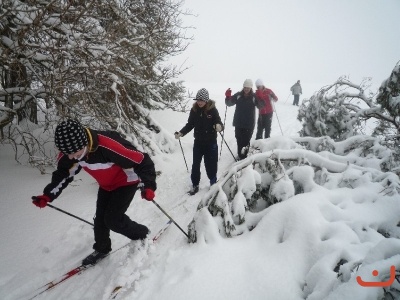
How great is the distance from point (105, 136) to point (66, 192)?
3513 mm

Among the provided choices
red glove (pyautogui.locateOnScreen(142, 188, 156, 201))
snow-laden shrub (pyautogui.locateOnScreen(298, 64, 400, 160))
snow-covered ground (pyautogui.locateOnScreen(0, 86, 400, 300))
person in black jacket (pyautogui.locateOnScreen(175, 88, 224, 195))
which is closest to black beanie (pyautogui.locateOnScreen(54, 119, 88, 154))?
red glove (pyautogui.locateOnScreen(142, 188, 156, 201))

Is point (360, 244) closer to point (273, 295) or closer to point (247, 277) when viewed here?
point (273, 295)

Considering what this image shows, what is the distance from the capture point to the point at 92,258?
364 centimetres

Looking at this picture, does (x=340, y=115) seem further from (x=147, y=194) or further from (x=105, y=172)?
(x=105, y=172)

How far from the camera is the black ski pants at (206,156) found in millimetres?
5359

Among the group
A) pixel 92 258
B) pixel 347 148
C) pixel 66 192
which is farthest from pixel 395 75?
pixel 66 192

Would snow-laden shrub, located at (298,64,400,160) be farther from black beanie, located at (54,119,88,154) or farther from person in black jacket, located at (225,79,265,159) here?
black beanie, located at (54,119,88,154)

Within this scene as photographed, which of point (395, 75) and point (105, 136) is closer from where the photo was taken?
point (105, 136)

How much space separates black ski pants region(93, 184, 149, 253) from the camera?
10.7 ft

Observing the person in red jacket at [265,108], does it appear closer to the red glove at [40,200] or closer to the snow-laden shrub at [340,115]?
the snow-laden shrub at [340,115]

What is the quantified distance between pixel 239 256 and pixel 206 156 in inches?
110

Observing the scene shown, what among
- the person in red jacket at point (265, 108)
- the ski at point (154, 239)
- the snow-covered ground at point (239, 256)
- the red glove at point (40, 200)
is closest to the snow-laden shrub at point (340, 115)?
the person in red jacket at point (265, 108)

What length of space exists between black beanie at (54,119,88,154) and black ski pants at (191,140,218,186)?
290cm

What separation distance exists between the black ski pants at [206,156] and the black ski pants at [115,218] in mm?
2127
